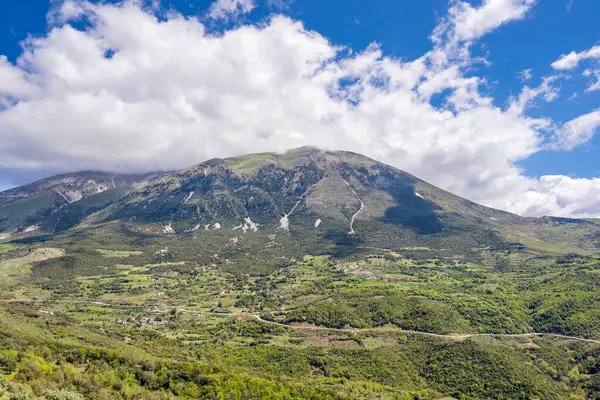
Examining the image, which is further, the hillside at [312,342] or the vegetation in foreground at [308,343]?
the hillside at [312,342]

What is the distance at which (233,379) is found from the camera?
70562mm

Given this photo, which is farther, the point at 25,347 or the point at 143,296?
the point at 143,296

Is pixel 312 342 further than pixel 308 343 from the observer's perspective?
Yes

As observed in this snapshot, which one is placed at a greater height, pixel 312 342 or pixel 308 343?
pixel 312 342

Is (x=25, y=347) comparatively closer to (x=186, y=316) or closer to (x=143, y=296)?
(x=186, y=316)

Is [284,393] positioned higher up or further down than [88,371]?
further down

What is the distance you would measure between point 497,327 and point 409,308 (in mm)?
32270

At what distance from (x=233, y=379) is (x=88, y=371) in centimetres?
2457

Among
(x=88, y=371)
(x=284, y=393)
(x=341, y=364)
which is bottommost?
(x=341, y=364)

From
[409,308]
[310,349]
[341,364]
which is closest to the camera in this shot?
[341,364]

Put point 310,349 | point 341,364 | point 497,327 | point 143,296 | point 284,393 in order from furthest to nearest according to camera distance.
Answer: point 143,296
point 497,327
point 310,349
point 341,364
point 284,393

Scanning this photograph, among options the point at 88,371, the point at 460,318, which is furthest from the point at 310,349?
the point at 88,371

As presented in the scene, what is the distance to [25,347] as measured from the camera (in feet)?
203

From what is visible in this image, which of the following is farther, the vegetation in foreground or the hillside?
the hillside
